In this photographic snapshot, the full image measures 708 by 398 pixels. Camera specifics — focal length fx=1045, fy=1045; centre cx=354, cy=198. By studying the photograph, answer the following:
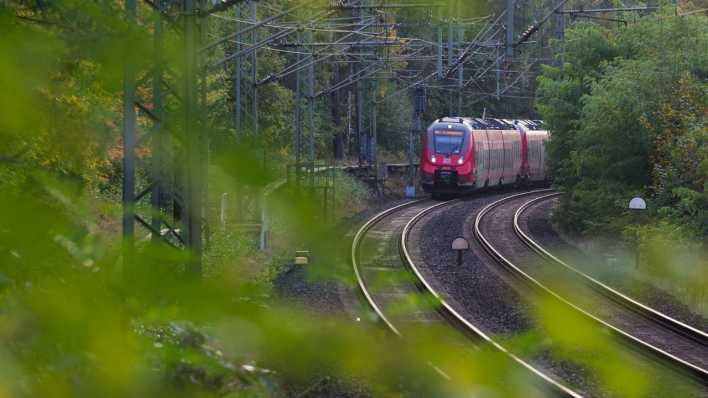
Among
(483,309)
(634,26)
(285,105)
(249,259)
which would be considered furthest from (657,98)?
(249,259)

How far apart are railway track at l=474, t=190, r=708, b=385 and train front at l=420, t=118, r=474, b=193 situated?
6.93 metres

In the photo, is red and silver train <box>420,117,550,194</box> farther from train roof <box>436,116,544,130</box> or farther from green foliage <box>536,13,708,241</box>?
green foliage <box>536,13,708,241</box>

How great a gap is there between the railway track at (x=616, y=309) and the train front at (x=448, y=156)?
6930mm

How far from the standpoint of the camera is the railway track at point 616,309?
34.7ft

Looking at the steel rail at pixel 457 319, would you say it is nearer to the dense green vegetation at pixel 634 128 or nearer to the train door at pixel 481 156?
the train door at pixel 481 156

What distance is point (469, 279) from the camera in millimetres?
18234

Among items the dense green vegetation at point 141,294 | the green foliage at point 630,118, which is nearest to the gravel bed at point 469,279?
the green foliage at point 630,118

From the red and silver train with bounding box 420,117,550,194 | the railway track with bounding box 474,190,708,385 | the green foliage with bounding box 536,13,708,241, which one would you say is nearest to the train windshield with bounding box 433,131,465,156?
the red and silver train with bounding box 420,117,550,194

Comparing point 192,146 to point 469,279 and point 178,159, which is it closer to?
point 178,159

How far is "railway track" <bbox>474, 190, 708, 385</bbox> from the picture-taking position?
10.6 metres

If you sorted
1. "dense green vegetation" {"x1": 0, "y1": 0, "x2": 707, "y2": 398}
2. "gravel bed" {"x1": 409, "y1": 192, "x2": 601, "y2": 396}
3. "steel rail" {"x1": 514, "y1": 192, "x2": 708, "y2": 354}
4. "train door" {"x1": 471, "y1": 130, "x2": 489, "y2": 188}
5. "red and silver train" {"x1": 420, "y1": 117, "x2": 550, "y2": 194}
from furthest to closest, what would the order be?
"train door" {"x1": 471, "y1": 130, "x2": 489, "y2": 188}
"red and silver train" {"x1": 420, "y1": 117, "x2": 550, "y2": 194}
"gravel bed" {"x1": 409, "y1": 192, "x2": 601, "y2": 396}
"steel rail" {"x1": 514, "y1": 192, "x2": 708, "y2": 354}
"dense green vegetation" {"x1": 0, "y1": 0, "x2": 707, "y2": 398}

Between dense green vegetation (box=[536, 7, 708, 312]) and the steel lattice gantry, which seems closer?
the steel lattice gantry

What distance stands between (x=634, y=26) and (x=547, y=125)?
417cm

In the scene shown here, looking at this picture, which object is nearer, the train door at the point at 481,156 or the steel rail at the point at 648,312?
the steel rail at the point at 648,312
